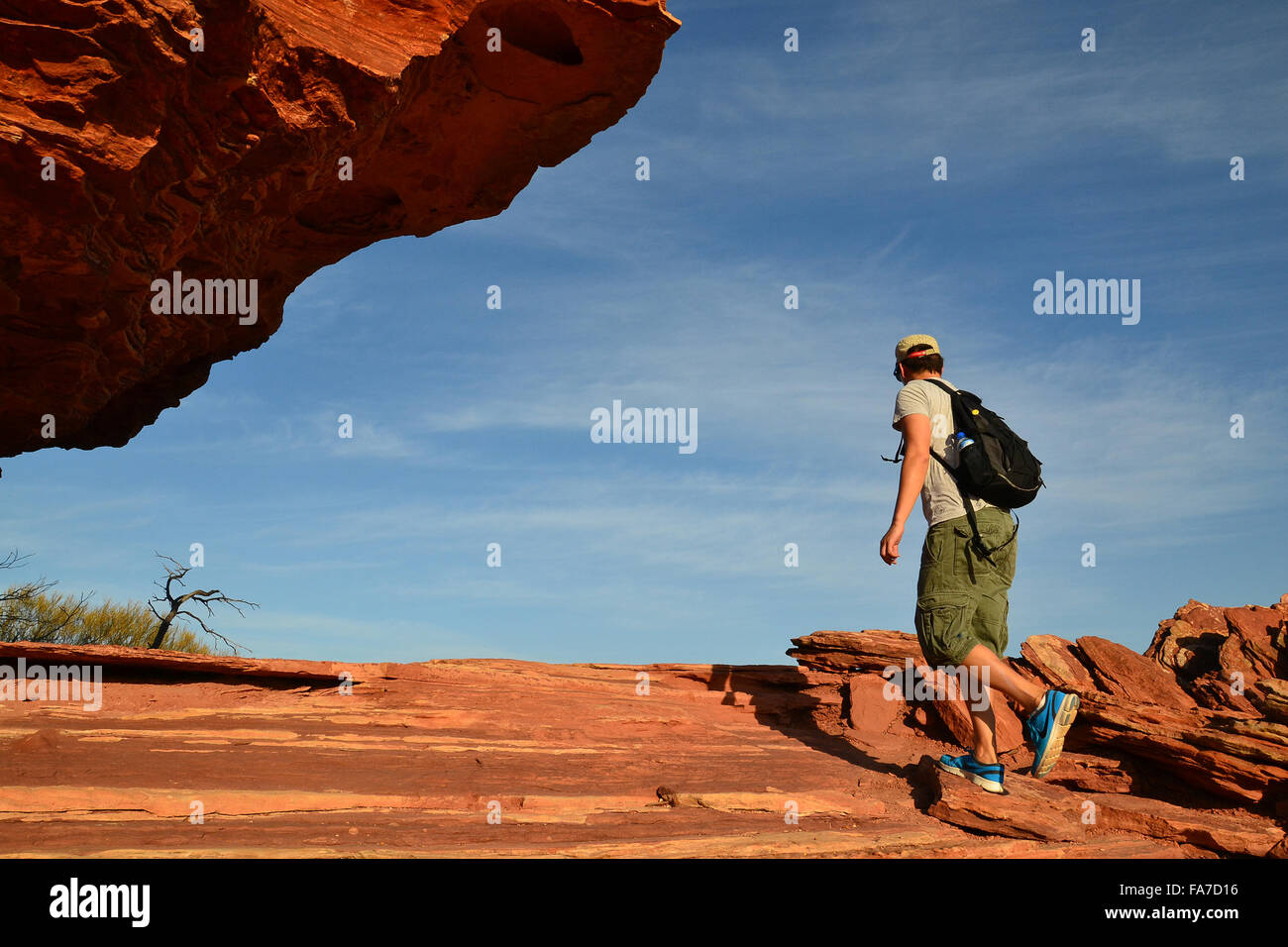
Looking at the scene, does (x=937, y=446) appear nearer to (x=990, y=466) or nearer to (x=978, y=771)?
(x=990, y=466)

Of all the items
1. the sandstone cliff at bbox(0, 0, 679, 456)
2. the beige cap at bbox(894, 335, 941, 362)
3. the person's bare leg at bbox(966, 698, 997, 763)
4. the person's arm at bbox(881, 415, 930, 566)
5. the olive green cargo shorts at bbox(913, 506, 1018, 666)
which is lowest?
the person's bare leg at bbox(966, 698, 997, 763)

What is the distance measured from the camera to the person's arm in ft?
19.5

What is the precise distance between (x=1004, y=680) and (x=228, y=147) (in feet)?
24.4

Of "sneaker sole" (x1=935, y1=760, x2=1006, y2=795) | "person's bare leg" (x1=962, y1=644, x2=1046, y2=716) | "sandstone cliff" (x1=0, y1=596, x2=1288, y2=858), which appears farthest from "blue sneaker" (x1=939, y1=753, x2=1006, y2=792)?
"person's bare leg" (x1=962, y1=644, x2=1046, y2=716)

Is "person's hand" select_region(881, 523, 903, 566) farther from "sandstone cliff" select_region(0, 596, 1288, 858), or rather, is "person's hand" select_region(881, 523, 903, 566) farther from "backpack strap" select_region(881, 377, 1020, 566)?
"sandstone cliff" select_region(0, 596, 1288, 858)

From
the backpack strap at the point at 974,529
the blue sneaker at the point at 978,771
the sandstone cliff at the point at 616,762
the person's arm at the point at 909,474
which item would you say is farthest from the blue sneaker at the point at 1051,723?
the person's arm at the point at 909,474

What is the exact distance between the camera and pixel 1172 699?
846cm

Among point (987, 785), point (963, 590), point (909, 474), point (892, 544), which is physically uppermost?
point (909, 474)

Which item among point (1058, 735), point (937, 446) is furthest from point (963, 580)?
point (1058, 735)

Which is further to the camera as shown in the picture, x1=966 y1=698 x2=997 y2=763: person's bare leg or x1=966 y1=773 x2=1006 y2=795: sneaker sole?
x1=966 y1=698 x2=997 y2=763: person's bare leg

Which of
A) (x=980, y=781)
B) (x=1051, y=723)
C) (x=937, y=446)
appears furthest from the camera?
(x=937, y=446)

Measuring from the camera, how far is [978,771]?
236 inches

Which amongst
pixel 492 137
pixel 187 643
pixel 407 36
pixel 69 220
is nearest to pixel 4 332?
pixel 69 220
